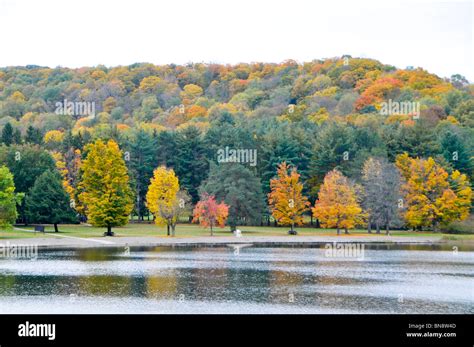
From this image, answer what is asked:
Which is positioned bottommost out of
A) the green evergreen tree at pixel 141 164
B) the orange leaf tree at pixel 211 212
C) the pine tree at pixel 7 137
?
the orange leaf tree at pixel 211 212

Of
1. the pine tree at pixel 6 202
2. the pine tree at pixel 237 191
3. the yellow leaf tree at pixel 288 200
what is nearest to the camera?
the pine tree at pixel 6 202

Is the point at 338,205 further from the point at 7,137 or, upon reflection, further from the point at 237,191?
the point at 7,137

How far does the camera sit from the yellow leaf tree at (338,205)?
99812 mm

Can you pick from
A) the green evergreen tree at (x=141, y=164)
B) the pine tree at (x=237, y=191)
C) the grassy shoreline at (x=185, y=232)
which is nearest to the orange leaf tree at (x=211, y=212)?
the grassy shoreline at (x=185, y=232)

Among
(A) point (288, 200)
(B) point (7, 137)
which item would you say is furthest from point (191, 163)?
(B) point (7, 137)

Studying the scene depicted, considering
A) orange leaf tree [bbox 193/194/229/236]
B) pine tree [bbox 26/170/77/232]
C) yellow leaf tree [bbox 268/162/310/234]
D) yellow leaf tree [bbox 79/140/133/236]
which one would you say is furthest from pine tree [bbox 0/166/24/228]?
yellow leaf tree [bbox 268/162/310/234]

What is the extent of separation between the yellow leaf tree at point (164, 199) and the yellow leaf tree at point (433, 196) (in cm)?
2831

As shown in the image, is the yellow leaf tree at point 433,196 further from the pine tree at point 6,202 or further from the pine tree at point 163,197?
the pine tree at point 6,202

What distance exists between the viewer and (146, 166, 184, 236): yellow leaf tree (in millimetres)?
94562

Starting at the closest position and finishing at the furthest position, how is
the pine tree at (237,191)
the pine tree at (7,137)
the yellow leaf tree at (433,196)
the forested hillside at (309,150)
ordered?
the yellow leaf tree at (433,196), the pine tree at (237,191), the forested hillside at (309,150), the pine tree at (7,137)

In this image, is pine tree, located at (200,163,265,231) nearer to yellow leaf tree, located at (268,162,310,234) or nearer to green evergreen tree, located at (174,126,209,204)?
yellow leaf tree, located at (268,162,310,234)

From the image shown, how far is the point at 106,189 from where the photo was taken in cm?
9356

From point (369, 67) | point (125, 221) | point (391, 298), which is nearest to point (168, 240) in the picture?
point (125, 221)

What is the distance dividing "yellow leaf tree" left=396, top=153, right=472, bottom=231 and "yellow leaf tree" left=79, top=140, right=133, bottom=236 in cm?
3420
